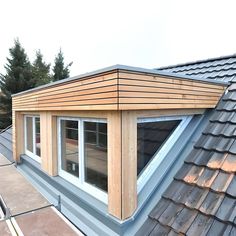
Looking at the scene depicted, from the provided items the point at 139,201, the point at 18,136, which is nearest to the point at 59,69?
the point at 18,136

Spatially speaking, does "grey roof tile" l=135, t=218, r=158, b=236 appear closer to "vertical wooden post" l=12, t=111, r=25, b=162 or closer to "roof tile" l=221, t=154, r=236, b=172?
"roof tile" l=221, t=154, r=236, b=172

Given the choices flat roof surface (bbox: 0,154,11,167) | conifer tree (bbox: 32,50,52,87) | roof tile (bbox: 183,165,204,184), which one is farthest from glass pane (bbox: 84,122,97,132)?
conifer tree (bbox: 32,50,52,87)

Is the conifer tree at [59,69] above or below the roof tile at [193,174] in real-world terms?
above

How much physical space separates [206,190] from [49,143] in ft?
9.93

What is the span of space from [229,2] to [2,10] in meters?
12.8

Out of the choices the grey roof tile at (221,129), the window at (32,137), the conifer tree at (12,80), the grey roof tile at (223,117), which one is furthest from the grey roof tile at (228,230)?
the conifer tree at (12,80)

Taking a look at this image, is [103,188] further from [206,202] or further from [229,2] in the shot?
[229,2]

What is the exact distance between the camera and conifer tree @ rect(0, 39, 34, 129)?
19.2 metres

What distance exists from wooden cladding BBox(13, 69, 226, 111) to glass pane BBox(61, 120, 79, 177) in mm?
451

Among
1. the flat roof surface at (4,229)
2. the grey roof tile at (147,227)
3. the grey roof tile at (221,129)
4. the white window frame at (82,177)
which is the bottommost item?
the flat roof surface at (4,229)

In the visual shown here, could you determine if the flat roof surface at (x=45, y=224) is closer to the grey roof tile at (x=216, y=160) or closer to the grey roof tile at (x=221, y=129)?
the grey roof tile at (x=216, y=160)

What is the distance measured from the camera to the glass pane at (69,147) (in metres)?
3.48

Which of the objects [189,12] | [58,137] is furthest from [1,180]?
[189,12]

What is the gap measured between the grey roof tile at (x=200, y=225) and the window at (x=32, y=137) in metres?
4.14
